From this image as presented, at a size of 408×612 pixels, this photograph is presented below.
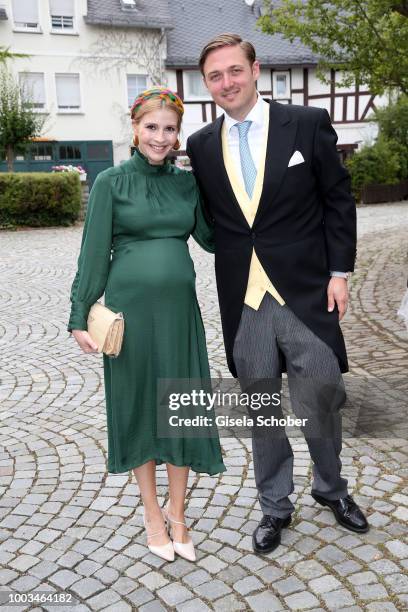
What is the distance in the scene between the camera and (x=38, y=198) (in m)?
18.9

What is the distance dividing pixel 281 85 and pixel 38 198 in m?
16.7

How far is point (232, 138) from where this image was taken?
2.79m

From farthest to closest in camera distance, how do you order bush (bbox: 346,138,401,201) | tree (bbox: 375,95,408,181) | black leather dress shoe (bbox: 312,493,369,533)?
1. tree (bbox: 375,95,408,181)
2. bush (bbox: 346,138,401,201)
3. black leather dress shoe (bbox: 312,493,369,533)

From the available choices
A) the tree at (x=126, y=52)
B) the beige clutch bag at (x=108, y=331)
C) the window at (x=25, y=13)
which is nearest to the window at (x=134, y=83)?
the tree at (x=126, y=52)

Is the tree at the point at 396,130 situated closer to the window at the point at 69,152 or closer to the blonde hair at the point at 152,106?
the window at the point at 69,152

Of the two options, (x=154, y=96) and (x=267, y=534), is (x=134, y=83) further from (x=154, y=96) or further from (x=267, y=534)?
(x=267, y=534)

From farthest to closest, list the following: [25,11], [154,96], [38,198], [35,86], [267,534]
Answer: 1. [35,86]
2. [25,11]
3. [38,198]
4. [267,534]
5. [154,96]

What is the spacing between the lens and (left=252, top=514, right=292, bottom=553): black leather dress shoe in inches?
115

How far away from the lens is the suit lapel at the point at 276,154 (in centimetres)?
268

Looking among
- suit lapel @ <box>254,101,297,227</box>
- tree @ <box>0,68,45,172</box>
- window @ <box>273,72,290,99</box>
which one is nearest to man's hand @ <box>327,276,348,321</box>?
suit lapel @ <box>254,101,297,227</box>

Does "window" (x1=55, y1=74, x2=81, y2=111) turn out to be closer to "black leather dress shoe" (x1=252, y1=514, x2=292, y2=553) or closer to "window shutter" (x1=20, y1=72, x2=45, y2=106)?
"window shutter" (x1=20, y1=72, x2=45, y2=106)

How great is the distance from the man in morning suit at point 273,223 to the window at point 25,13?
27.6 m

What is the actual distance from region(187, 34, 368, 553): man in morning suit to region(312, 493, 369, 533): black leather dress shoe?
0.37m

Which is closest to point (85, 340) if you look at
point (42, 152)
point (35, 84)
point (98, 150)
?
point (98, 150)
